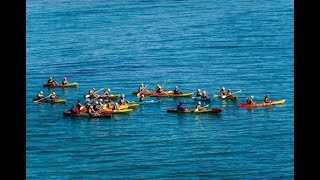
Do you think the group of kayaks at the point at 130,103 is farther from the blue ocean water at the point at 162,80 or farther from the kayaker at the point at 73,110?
the blue ocean water at the point at 162,80

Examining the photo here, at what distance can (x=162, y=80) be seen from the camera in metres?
47.7

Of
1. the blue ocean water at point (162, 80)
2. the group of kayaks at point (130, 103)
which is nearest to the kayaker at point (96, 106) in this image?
the group of kayaks at point (130, 103)

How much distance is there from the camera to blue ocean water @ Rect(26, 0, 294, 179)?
37.5 m

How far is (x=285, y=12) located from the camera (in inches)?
2179

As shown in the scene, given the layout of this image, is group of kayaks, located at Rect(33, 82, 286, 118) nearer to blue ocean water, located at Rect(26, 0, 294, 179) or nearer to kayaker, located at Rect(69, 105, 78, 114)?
kayaker, located at Rect(69, 105, 78, 114)

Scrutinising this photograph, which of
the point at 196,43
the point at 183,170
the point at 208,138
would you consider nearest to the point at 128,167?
the point at 183,170

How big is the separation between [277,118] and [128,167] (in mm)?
8408

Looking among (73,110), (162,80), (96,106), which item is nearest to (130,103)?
(96,106)

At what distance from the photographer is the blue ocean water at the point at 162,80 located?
1475 inches

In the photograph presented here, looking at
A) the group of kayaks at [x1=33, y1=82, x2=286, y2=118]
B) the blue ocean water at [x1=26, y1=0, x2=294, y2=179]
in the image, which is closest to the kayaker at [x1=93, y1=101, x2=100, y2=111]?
the group of kayaks at [x1=33, y1=82, x2=286, y2=118]

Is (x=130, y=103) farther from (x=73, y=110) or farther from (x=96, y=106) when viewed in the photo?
(x=73, y=110)
